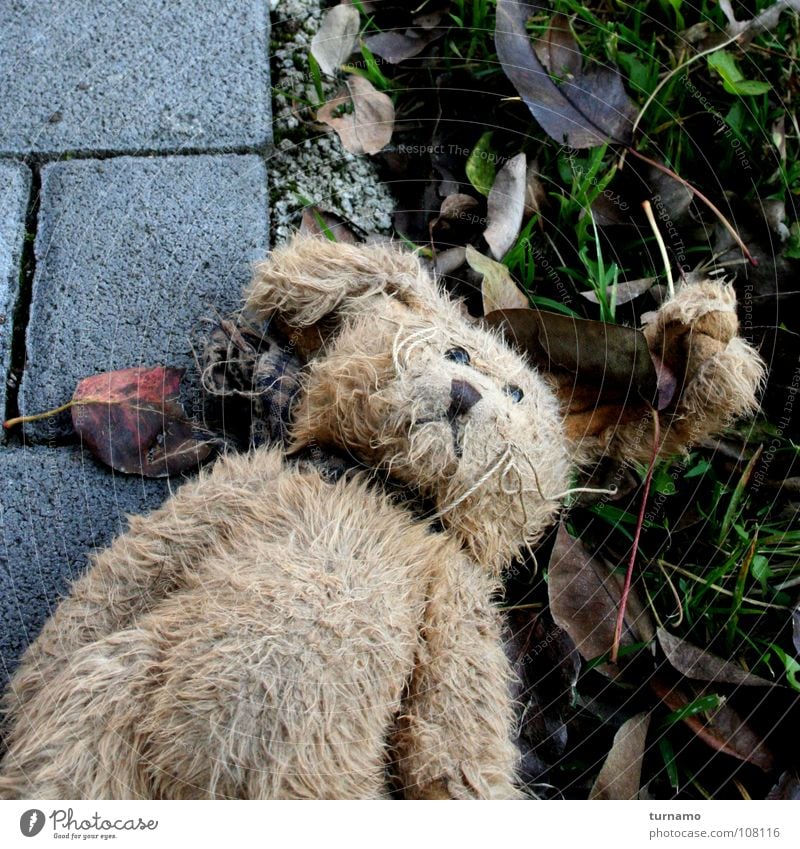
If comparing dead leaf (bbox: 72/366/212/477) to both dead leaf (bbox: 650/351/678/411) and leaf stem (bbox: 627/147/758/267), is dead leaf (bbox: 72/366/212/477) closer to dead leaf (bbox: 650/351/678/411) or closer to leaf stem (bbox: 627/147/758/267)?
dead leaf (bbox: 650/351/678/411)

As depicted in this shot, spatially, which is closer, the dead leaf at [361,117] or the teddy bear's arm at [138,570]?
the teddy bear's arm at [138,570]

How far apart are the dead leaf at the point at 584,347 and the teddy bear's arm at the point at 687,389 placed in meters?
0.02

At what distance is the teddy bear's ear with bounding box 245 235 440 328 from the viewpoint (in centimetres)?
65

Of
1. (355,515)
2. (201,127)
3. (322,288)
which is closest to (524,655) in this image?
(355,515)

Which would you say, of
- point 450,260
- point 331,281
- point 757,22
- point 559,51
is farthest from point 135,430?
point 757,22

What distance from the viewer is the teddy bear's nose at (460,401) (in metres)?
0.55

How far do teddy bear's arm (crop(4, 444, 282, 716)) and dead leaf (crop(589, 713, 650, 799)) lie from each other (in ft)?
1.10

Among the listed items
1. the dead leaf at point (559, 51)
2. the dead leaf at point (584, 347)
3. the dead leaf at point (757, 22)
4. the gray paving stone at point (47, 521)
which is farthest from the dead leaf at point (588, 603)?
the dead leaf at point (757, 22)

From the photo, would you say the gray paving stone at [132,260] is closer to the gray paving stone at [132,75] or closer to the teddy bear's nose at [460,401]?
the gray paving stone at [132,75]

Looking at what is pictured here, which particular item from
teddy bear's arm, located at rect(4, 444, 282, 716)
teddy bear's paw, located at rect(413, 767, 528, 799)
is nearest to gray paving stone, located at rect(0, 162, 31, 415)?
teddy bear's arm, located at rect(4, 444, 282, 716)

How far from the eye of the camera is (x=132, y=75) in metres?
0.82

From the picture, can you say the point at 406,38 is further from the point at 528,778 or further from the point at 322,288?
the point at 528,778

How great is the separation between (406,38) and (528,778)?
2.32 ft

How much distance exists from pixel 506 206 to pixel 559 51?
7.3 inches
